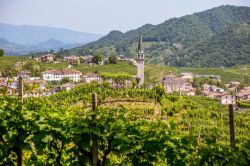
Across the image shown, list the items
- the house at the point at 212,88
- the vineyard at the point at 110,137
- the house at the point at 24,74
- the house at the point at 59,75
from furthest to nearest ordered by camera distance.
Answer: the house at the point at 212,88 → the house at the point at 59,75 → the house at the point at 24,74 → the vineyard at the point at 110,137

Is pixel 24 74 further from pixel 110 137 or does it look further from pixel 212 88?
pixel 110 137

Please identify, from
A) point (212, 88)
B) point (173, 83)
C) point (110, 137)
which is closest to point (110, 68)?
point (173, 83)

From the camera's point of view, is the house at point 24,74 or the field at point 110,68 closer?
the house at point 24,74

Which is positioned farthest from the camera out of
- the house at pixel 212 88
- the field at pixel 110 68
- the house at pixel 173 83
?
the field at pixel 110 68

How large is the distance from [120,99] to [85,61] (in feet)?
215

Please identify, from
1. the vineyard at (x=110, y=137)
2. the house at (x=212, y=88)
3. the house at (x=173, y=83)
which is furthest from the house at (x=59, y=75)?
the vineyard at (x=110, y=137)

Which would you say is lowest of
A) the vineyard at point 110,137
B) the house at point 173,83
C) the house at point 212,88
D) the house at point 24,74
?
the house at point 212,88

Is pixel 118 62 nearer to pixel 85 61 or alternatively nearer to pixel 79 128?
pixel 85 61

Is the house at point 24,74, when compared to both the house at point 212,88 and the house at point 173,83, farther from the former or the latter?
the house at point 212,88

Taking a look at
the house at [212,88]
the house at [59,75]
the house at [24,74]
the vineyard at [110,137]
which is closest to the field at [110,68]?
the house at [24,74]

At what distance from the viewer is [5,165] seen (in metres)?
5.82

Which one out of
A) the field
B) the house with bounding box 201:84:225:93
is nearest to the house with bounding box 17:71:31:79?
the field

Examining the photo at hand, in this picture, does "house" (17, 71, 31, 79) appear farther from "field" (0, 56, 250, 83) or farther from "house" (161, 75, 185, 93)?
"house" (161, 75, 185, 93)

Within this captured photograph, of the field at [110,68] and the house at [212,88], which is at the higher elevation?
the field at [110,68]
